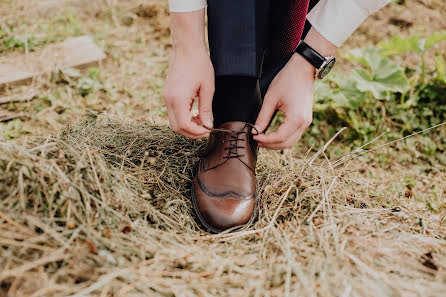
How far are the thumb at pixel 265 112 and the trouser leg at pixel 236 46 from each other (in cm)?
10

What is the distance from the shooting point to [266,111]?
1.23 metres

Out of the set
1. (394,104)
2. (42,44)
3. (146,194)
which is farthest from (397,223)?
(42,44)

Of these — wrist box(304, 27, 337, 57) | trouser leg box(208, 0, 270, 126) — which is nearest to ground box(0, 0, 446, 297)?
trouser leg box(208, 0, 270, 126)

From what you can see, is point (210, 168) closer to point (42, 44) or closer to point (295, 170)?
point (295, 170)

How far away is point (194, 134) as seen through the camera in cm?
120

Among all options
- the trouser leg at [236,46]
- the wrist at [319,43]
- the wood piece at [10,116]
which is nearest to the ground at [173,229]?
the trouser leg at [236,46]

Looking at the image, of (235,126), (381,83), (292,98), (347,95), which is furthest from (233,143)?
(381,83)

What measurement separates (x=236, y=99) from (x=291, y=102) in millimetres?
216

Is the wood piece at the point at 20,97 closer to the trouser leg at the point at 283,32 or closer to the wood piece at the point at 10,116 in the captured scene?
the wood piece at the point at 10,116

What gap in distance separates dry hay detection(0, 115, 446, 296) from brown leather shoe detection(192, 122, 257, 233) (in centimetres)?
5

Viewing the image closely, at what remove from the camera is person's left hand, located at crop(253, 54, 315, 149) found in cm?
118

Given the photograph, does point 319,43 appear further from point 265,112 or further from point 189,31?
point 189,31

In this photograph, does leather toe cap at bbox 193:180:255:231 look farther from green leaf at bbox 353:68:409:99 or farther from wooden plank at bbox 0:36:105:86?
wooden plank at bbox 0:36:105:86

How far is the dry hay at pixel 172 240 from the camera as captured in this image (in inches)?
32.6
